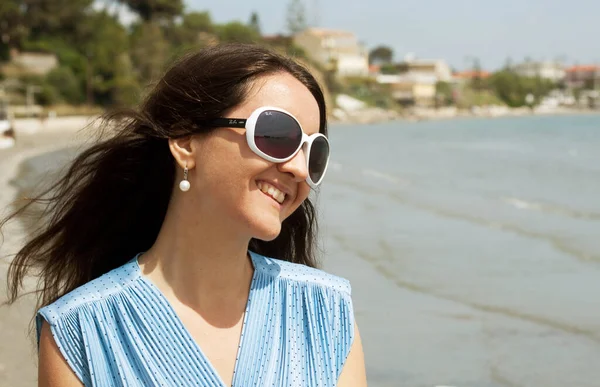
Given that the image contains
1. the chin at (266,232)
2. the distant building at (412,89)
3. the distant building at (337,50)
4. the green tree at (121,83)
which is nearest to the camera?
the chin at (266,232)

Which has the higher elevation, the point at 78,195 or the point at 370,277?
the point at 78,195

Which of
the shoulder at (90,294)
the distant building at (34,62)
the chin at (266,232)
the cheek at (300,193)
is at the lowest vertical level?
the distant building at (34,62)

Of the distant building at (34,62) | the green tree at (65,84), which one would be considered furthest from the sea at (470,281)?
the distant building at (34,62)

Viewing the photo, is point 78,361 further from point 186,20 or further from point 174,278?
point 186,20

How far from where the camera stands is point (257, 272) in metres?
2.11

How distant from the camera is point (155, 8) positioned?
7894 centimetres

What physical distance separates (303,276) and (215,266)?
0.23 metres

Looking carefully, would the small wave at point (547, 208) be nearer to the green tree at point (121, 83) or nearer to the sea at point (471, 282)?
the sea at point (471, 282)

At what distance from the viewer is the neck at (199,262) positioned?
2.01m

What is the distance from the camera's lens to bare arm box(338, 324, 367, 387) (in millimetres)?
2061

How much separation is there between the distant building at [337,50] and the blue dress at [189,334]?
11921 centimetres

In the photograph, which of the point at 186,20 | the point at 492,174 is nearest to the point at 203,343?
the point at 492,174

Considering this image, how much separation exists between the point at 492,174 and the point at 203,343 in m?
21.5

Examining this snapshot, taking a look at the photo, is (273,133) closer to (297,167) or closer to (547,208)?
(297,167)
